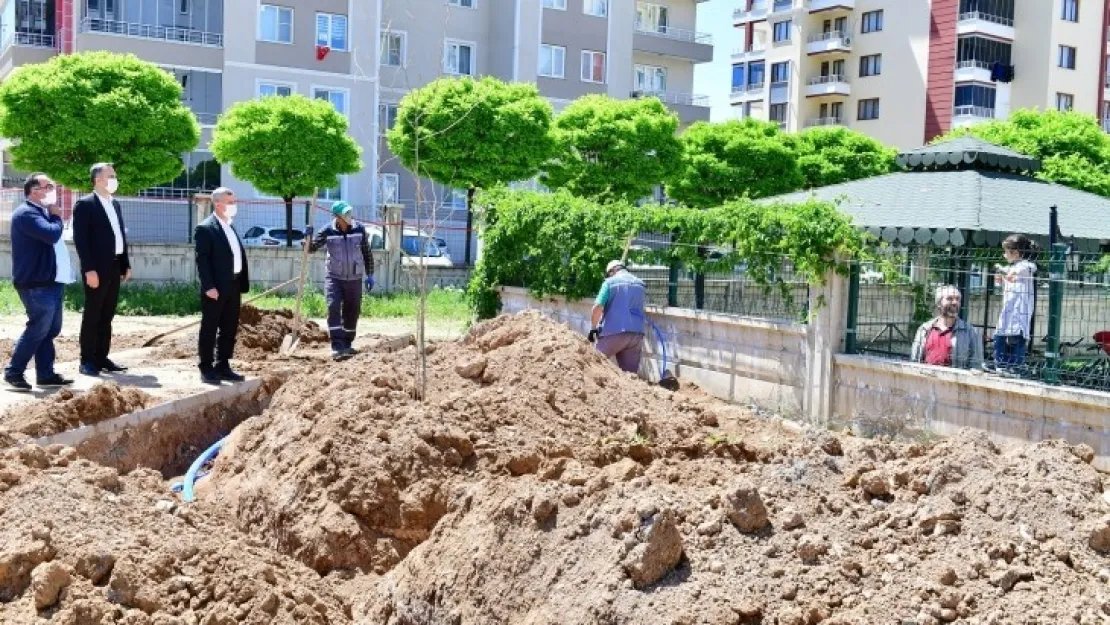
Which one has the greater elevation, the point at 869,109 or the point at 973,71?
the point at 973,71

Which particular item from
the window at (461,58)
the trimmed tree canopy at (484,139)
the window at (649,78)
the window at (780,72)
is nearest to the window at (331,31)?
the window at (461,58)

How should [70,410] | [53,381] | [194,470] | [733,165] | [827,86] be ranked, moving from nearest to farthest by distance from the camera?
[194,470], [70,410], [53,381], [733,165], [827,86]

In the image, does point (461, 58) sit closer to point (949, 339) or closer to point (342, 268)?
point (342, 268)

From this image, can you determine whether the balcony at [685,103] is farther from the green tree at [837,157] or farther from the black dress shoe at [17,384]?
the black dress shoe at [17,384]

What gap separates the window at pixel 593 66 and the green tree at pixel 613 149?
12.2 metres

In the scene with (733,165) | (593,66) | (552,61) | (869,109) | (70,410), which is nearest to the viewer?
(70,410)

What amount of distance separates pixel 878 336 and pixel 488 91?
21.2 meters

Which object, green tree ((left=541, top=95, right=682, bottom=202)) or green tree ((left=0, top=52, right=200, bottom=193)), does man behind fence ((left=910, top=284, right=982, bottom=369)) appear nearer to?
green tree ((left=0, top=52, right=200, bottom=193))

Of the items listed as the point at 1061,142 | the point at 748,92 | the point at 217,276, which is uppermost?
the point at 748,92

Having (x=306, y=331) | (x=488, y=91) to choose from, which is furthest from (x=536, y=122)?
(x=306, y=331)

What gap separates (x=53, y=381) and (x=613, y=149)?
2451cm

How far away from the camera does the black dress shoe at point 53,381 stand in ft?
32.9

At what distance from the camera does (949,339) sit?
34.2ft

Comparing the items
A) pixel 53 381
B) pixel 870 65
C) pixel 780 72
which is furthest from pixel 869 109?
pixel 53 381
